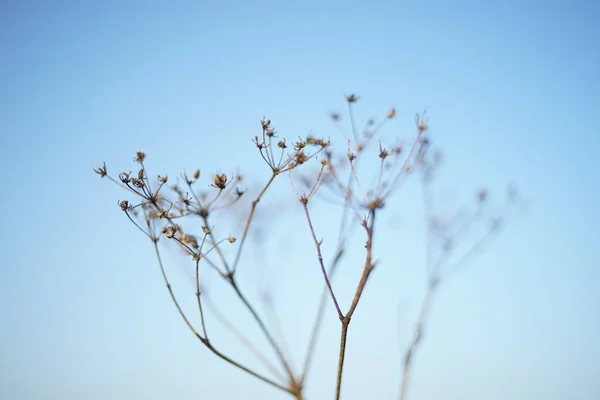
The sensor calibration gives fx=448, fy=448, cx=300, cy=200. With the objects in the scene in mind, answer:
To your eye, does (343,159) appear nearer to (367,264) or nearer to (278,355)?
(367,264)

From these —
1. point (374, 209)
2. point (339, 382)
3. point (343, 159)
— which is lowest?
point (339, 382)

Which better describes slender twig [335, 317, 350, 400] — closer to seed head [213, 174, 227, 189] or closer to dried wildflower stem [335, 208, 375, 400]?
dried wildflower stem [335, 208, 375, 400]

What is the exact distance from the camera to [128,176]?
11.8 feet

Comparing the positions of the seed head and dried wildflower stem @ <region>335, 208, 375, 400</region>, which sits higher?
the seed head

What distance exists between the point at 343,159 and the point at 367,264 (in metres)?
1.69

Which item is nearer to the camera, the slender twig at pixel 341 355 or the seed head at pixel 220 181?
the slender twig at pixel 341 355

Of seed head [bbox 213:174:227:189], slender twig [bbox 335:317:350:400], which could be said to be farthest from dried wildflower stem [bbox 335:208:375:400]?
seed head [bbox 213:174:227:189]

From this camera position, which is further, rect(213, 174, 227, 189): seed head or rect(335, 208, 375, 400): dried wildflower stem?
rect(213, 174, 227, 189): seed head

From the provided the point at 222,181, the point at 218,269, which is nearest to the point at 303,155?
the point at 222,181

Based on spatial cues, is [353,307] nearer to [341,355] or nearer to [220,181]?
[341,355]

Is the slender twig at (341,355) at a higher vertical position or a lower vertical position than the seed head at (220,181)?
lower

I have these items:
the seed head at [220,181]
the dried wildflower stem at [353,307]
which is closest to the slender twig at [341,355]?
the dried wildflower stem at [353,307]

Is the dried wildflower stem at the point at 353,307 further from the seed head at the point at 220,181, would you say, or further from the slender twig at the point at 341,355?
the seed head at the point at 220,181

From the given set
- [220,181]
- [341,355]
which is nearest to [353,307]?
[341,355]
